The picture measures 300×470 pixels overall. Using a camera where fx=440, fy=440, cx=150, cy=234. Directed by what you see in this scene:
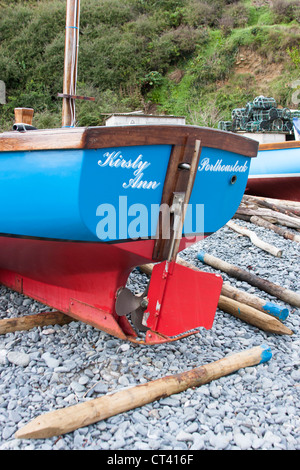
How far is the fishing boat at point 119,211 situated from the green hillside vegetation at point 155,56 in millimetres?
15535

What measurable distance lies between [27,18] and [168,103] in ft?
30.9

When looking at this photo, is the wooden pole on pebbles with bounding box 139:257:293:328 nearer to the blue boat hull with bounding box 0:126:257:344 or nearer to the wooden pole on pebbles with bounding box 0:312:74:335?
the blue boat hull with bounding box 0:126:257:344

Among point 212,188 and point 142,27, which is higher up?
point 142,27

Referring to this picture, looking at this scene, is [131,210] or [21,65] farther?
[21,65]

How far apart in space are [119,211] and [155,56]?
21594 millimetres

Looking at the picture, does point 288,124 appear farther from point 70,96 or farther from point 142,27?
point 142,27

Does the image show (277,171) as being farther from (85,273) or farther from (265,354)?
(85,273)

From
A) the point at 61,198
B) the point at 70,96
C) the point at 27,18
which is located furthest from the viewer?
the point at 27,18

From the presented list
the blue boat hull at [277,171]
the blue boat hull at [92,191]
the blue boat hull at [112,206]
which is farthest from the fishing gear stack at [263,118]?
the blue boat hull at [92,191]

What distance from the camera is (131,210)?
8.82 feet

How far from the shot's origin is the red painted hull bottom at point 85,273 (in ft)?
9.58

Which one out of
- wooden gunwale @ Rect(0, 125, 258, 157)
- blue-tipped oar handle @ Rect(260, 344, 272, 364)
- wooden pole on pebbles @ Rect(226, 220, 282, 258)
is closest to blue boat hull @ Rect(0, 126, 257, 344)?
wooden gunwale @ Rect(0, 125, 258, 157)

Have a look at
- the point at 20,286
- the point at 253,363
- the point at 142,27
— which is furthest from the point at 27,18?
the point at 253,363

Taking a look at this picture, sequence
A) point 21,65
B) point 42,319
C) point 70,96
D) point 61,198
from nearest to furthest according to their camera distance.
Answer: point 61,198
point 42,319
point 70,96
point 21,65
